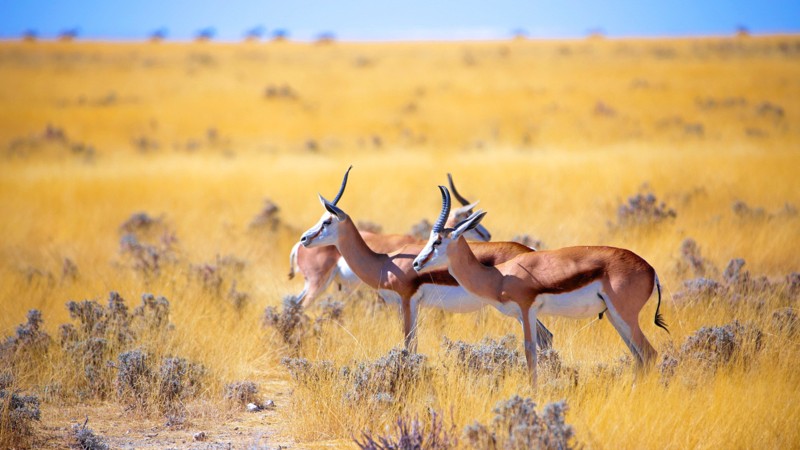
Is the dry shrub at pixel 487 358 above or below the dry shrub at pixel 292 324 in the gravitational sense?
below

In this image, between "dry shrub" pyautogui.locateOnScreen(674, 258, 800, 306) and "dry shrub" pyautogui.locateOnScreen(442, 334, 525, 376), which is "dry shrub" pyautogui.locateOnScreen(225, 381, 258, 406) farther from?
"dry shrub" pyautogui.locateOnScreen(674, 258, 800, 306)

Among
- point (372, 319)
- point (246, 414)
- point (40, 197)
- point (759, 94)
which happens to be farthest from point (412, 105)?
point (246, 414)

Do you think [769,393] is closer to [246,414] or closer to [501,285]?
[501,285]

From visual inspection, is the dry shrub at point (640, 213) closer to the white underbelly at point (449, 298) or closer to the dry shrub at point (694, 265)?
the dry shrub at point (694, 265)

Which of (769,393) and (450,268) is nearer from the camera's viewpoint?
(769,393)

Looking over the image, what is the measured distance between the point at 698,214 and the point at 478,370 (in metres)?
8.80

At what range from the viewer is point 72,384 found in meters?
6.74

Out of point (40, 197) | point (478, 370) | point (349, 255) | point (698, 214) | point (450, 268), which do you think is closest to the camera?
point (478, 370)

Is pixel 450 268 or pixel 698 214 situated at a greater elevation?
pixel 698 214

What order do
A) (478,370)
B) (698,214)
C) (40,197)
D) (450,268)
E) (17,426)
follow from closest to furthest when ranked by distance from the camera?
(17,426) < (478,370) < (450,268) < (698,214) < (40,197)

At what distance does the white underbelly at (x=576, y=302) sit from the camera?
19.8 ft

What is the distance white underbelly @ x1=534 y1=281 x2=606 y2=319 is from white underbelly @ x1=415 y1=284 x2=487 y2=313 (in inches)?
30.7

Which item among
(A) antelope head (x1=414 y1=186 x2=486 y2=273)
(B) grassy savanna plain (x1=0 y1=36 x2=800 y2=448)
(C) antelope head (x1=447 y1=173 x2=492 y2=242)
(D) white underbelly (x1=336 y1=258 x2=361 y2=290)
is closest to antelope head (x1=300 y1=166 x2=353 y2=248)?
(D) white underbelly (x1=336 y1=258 x2=361 y2=290)

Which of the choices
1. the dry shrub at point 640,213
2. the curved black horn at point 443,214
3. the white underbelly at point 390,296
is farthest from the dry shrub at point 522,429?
the dry shrub at point 640,213
